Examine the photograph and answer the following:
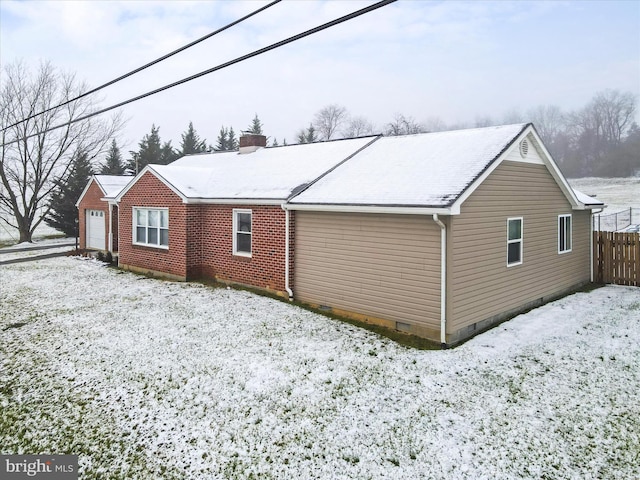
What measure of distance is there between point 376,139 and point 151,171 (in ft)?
27.4

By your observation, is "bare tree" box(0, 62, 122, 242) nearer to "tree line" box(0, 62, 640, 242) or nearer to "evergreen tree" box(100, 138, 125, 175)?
"tree line" box(0, 62, 640, 242)

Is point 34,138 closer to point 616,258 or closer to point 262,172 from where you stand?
point 262,172

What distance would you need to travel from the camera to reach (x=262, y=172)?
15617mm

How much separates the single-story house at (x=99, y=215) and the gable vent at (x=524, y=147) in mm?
17570

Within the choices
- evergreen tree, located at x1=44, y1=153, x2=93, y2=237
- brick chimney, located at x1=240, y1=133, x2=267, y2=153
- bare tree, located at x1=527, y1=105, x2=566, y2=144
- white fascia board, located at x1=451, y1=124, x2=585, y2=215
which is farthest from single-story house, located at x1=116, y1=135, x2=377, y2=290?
bare tree, located at x1=527, y1=105, x2=566, y2=144

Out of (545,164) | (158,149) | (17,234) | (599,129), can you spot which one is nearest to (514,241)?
(545,164)

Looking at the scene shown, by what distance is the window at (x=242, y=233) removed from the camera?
1397 centimetres

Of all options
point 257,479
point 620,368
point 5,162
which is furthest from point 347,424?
point 5,162

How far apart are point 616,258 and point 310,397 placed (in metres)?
13.7

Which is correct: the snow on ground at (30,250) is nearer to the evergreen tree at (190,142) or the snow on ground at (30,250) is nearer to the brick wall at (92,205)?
the brick wall at (92,205)

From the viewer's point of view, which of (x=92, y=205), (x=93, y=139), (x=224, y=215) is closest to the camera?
(x=224, y=215)

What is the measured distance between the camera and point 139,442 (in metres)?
5.88

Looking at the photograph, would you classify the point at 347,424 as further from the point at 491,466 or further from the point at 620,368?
the point at 620,368

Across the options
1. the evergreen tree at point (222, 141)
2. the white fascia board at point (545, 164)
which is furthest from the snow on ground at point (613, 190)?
the evergreen tree at point (222, 141)
